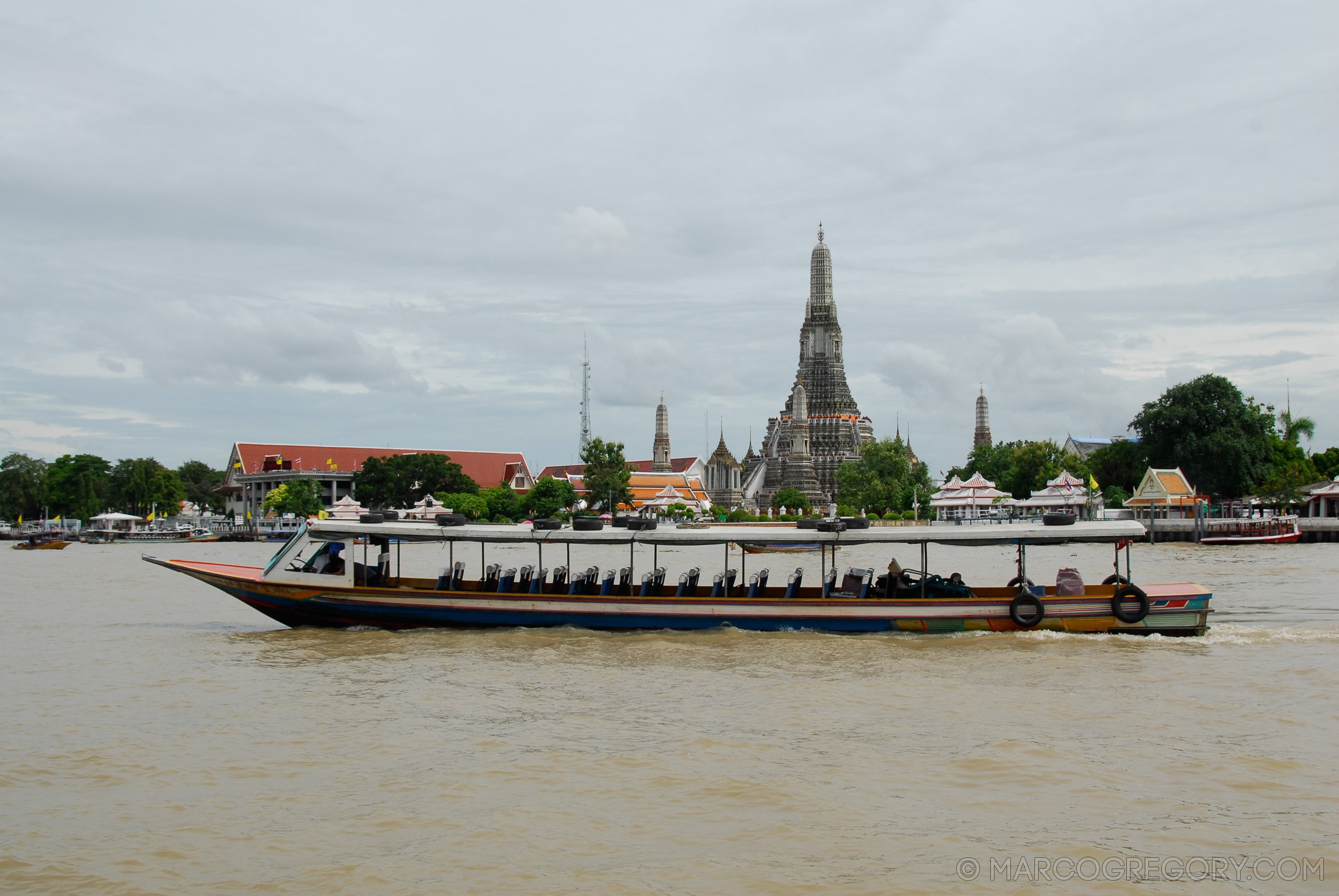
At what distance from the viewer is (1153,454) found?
2484 inches

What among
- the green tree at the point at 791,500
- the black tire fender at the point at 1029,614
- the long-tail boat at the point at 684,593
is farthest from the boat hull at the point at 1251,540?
the black tire fender at the point at 1029,614

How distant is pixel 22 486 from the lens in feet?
287

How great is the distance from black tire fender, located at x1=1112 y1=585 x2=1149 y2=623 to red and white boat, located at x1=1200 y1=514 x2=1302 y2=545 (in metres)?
38.5

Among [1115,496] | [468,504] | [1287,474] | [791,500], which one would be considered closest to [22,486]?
[468,504]

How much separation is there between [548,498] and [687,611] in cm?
5163

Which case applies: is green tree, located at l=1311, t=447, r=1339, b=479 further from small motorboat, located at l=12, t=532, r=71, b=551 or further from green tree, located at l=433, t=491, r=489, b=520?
small motorboat, located at l=12, t=532, r=71, b=551

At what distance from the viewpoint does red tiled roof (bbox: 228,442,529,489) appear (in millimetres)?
89938

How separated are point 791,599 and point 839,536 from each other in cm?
122

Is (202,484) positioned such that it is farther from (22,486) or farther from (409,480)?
(409,480)

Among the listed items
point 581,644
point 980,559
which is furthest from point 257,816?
point 980,559

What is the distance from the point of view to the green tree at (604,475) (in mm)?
68500

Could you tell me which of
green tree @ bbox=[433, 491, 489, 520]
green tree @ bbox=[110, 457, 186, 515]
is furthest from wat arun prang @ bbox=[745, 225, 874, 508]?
green tree @ bbox=[110, 457, 186, 515]

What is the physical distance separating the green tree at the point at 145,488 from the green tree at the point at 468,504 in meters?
25.8

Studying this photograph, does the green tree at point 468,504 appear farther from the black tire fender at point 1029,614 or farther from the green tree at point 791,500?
the black tire fender at point 1029,614
